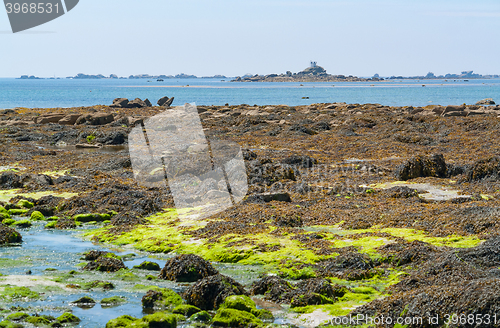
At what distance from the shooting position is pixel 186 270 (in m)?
8.06

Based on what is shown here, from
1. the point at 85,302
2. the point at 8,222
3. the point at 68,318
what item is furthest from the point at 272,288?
the point at 8,222

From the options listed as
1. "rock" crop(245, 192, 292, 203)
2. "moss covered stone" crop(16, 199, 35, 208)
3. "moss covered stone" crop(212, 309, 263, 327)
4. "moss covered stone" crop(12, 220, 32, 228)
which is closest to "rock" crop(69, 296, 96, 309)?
"moss covered stone" crop(212, 309, 263, 327)

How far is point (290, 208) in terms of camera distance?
12375 mm

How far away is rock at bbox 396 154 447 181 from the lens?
14.9 m

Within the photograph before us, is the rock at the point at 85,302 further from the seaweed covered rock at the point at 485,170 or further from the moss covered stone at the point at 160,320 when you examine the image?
the seaweed covered rock at the point at 485,170

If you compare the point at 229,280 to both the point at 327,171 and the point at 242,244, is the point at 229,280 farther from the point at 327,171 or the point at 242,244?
the point at 327,171

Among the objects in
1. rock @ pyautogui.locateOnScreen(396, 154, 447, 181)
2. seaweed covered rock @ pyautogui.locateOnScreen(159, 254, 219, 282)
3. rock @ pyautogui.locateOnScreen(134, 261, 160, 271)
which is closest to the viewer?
seaweed covered rock @ pyautogui.locateOnScreen(159, 254, 219, 282)

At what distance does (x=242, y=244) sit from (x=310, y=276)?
2.07 m

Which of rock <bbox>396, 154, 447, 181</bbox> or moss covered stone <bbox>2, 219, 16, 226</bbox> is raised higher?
rock <bbox>396, 154, 447, 181</bbox>

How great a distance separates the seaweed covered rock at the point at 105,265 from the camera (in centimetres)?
855

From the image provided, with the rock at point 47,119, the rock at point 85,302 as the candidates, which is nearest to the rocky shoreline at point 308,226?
the rock at point 85,302

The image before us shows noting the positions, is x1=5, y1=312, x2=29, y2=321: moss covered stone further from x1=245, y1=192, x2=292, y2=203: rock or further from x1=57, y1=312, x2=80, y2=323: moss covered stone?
x1=245, y1=192, x2=292, y2=203: rock

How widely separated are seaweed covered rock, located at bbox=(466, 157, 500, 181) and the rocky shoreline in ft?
0.10

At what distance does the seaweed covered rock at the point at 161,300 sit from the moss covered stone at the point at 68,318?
0.95 meters
